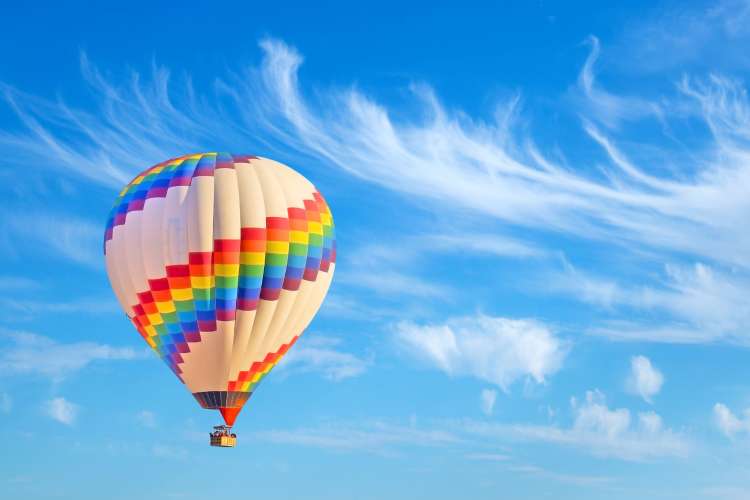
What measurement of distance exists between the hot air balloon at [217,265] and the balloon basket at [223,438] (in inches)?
2.1

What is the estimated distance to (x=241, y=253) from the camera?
57188 mm

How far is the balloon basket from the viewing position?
58688 mm

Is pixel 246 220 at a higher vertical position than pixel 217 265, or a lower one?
higher

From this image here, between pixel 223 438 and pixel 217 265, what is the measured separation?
8652 millimetres

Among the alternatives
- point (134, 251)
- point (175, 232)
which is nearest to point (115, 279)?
point (134, 251)

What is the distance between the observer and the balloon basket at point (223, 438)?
58688 mm

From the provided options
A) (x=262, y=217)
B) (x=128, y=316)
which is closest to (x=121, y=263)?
(x=128, y=316)

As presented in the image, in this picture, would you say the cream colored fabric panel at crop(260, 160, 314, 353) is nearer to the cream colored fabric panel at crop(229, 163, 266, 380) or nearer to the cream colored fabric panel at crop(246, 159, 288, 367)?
the cream colored fabric panel at crop(246, 159, 288, 367)

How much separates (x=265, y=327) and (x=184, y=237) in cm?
594

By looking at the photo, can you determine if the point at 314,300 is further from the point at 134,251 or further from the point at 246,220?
the point at 134,251

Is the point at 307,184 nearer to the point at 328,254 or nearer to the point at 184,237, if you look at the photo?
the point at 328,254

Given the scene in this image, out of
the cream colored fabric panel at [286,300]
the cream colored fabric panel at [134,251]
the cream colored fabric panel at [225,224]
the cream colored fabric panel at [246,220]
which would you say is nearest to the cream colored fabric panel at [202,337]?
the cream colored fabric panel at [225,224]

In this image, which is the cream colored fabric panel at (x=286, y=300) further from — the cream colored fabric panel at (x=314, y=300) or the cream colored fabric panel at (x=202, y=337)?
the cream colored fabric panel at (x=202, y=337)

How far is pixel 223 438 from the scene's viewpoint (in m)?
58.7
